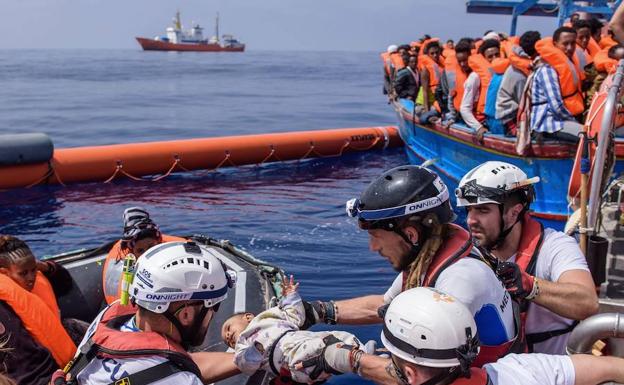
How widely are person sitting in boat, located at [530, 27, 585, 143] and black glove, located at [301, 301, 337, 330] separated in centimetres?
607

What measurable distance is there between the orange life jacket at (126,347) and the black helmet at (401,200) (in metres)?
0.94

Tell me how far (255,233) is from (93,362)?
26.7 feet

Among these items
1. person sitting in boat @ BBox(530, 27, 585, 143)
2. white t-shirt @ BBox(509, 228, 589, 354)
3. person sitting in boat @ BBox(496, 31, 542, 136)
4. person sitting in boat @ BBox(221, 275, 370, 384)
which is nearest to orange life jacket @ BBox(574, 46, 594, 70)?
person sitting in boat @ BBox(530, 27, 585, 143)

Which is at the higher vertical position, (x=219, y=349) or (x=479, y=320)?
(x=479, y=320)

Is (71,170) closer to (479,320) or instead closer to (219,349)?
(219,349)

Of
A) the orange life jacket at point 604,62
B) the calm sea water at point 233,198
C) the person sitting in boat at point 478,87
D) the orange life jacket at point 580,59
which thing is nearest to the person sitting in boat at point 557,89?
the orange life jacket at point 580,59

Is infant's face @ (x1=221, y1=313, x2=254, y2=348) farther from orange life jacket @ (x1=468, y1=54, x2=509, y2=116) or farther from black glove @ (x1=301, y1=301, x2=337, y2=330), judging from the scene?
Answer: orange life jacket @ (x1=468, y1=54, x2=509, y2=116)

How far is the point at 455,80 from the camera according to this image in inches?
455

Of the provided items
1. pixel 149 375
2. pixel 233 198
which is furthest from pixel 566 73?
pixel 149 375

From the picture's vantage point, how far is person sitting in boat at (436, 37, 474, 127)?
11.3m

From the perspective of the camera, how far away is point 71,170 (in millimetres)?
13367

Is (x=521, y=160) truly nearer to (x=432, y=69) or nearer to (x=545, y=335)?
(x=432, y=69)

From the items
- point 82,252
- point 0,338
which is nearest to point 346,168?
point 82,252

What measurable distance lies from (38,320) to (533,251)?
2819 millimetres
